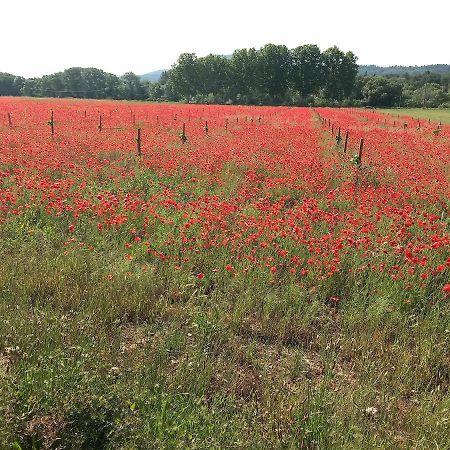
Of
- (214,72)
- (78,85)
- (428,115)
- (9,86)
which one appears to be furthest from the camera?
(9,86)

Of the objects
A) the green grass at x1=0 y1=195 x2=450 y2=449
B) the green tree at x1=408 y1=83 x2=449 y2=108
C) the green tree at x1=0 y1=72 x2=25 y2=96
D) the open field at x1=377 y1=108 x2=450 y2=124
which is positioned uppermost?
the green tree at x1=0 y1=72 x2=25 y2=96

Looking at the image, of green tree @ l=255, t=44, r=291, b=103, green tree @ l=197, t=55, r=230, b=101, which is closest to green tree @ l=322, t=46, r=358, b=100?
green tree @ l=255, t=44, r=291, b=103

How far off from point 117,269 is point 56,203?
2416 millimetres

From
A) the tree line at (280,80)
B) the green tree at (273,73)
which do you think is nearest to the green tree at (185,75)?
the tree line at (280,80)

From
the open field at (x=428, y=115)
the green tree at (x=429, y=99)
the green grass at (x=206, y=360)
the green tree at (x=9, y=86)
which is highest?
the green tree at (x=9, y=86)

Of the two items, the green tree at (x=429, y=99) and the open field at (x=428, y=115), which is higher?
the green tree at (x=429, y=99)

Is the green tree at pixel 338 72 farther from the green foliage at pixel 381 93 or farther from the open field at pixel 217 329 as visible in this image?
the open field at pixel 217 329

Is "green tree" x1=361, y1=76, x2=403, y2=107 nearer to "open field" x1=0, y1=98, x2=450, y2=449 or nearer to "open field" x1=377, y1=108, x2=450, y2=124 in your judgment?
"open field" x1=377, y1=108, x2=450, y2=124

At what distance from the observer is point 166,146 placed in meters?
14.7

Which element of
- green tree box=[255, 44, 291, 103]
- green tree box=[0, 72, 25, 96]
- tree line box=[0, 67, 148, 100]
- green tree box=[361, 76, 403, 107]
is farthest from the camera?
green tree box=[0, 72, 25, 96]

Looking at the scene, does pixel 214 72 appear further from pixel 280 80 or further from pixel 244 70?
pixel 280 80

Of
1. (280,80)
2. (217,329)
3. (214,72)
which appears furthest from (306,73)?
(217,329)

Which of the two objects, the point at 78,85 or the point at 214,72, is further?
the point at 78,85

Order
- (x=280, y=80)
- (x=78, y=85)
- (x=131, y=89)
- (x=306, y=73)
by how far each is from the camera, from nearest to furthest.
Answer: (x=280, y=80) → (x=306, y=73) → (x=131, y=89) → (x=78, y=85)
